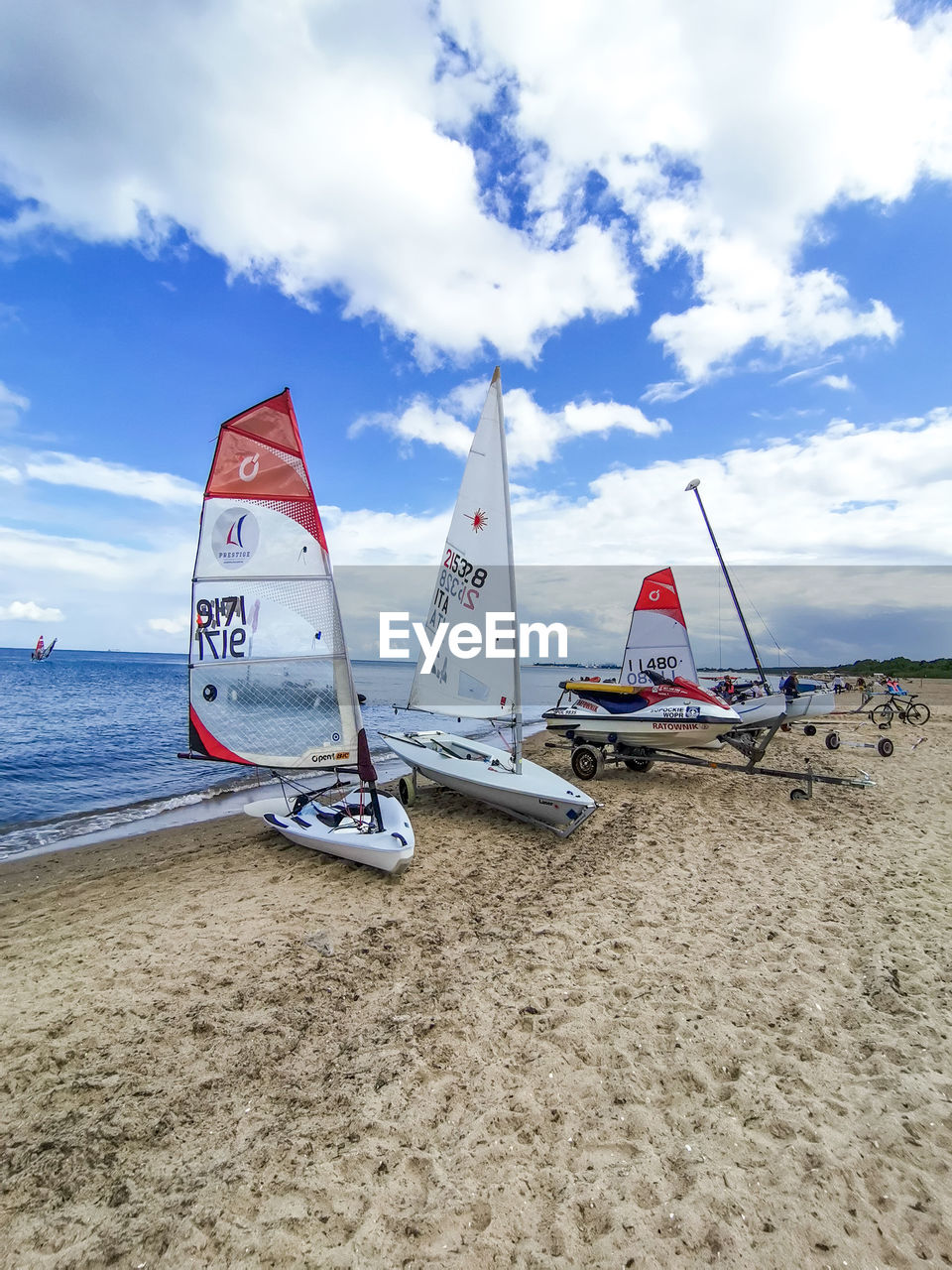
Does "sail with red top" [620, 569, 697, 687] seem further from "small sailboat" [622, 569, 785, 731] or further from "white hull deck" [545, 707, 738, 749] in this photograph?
"white hull deck" [545, 707, 738, 749]

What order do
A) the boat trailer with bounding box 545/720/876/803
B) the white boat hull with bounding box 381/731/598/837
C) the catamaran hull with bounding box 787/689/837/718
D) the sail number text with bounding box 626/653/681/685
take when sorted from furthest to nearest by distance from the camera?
the catamaran hull with bounding box 787/689/837/718, the sail number text with bounding box 626/653/681/685, the boat trailer with bounding box 545/720/876/803, the white boat hull with bounding box 381/731/598/837

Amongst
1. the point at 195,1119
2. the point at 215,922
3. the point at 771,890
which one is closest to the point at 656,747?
the point at 771,890

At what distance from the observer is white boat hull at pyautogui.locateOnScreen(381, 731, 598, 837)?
7.45 m

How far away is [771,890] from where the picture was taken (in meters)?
5.63

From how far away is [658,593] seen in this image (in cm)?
1366

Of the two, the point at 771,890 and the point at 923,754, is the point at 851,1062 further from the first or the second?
the point at 923,754

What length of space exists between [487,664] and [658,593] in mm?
6968

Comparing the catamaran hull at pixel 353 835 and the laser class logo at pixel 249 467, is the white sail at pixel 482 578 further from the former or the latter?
the laser class logo at pixel 249 467

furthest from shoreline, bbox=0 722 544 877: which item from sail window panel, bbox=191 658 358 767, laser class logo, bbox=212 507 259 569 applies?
laser class logo, bbox=212 507 259 569

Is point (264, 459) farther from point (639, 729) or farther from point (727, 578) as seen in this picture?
point (727, 578)

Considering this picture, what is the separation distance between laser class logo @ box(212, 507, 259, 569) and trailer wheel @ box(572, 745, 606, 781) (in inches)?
276

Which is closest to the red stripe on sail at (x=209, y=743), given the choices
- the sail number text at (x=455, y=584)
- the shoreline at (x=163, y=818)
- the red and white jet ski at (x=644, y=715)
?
the shoreline at (x=163, y=818)

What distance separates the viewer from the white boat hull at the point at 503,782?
24.5ft

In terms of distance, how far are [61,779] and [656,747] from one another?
1250cm
